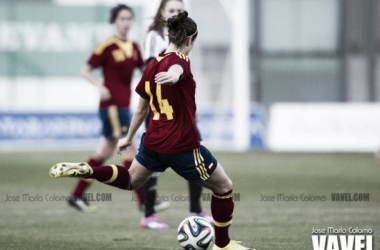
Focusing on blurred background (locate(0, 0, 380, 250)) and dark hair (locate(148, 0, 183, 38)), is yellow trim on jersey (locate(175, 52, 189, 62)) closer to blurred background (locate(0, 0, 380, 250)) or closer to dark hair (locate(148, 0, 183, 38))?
blurred background (locate(0, 0, 380, 250))

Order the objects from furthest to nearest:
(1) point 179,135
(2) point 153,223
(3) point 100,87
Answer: (3) point 100,87, (2) point 153,223, (1) point 179,135

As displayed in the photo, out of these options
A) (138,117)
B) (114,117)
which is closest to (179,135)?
(138,117)

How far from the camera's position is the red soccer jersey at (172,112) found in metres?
6.16

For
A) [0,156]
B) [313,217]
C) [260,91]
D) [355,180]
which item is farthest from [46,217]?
[260,91]

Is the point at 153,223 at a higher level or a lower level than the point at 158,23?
lower

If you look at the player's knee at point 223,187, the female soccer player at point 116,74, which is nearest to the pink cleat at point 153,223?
the female soccer player at point 116,74

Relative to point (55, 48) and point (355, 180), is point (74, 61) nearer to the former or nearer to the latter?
point (55, 48)

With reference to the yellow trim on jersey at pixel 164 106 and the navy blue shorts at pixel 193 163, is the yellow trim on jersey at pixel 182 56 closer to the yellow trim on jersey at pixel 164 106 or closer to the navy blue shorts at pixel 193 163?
the yellow trim on jersey at pixel 164 106

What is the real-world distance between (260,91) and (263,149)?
12.1m

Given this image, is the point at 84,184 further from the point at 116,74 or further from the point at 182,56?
the point at 182,56

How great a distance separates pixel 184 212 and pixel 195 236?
313cm

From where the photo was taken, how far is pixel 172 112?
20.3 feet

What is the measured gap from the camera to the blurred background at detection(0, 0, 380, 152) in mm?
23438

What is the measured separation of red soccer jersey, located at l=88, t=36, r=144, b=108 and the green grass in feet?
4.45
